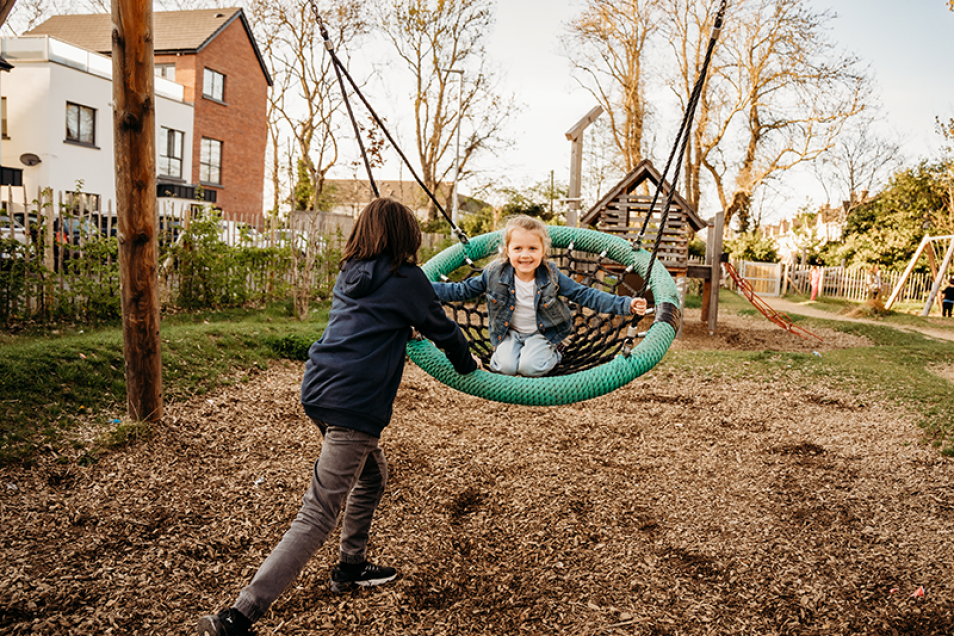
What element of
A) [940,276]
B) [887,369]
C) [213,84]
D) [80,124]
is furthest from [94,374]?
[213,84]

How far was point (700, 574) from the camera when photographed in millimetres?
3066

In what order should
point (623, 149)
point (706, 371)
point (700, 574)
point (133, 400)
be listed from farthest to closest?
point (623, 149) < point (706, 371) < point (133, 400) < point (700, 574)

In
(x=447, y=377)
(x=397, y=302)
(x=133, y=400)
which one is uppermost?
(x=397, y=302)

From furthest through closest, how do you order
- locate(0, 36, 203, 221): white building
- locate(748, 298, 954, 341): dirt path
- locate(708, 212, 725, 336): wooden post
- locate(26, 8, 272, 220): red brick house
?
locate(26, 8, 272, 220): red brick house → locate(0, 36, 203, 221): white building → locate(748, 298, 954, 341): dirt path → locate(708, 212, 725, 336): wooden post

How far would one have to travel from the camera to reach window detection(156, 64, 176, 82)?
21.0m

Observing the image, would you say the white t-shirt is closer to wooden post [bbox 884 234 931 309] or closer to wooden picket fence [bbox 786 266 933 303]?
wooden post [bbox 884 234 931 309]

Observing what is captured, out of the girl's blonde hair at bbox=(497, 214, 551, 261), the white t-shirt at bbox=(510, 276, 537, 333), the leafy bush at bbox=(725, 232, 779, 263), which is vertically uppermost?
the leafy bush at bbox=(725, 232, 779, 263)

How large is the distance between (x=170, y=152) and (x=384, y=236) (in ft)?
67.6

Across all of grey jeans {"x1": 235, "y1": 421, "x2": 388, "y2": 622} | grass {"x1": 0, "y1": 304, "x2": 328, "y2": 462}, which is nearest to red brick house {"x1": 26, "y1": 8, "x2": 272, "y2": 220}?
grass {"x1": 0, "y1": 304, "x2": 328, "y2": 462}

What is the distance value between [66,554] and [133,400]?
137 centimetres

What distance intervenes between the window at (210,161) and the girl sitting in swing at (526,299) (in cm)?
2059

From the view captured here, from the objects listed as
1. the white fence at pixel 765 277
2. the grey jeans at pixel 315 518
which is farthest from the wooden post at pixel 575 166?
the white fence at pixel 765 277

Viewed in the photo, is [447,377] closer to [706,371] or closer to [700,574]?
[700,574]

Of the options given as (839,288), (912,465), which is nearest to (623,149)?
(839,288)
